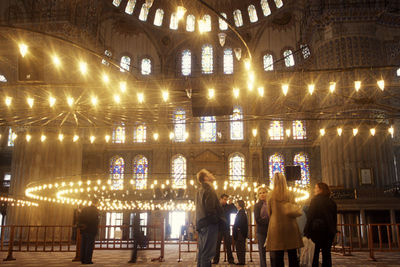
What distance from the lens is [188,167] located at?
2658cm

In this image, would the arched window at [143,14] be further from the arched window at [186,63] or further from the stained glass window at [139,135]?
the stained glass window at [139,135]

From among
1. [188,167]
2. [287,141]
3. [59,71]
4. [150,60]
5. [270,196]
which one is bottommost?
[270,196]

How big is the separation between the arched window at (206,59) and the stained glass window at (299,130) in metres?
6.78

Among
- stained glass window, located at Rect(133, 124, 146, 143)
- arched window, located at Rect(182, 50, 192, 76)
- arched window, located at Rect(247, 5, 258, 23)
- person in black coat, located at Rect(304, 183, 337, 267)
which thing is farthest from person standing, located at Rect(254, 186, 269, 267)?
arched window, located at Rect(247, 5, 258, 23)

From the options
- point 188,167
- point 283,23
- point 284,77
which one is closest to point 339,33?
point 284,77

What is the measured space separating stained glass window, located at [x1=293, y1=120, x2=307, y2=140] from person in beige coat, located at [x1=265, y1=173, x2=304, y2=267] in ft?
73.5

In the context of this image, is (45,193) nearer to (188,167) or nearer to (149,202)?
(149,202)

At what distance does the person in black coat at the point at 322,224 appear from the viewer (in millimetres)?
4871

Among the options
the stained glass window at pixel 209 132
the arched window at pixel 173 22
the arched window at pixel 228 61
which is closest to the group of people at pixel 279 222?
the stained glass window at pixel 209 132

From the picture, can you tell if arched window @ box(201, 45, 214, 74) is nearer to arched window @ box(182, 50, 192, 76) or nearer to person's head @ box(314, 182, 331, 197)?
arched window @ box(182, 50, 192, 76)

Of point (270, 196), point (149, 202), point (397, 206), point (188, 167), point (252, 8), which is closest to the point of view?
point (270, 196)

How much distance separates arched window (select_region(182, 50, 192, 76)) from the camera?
28341 mm

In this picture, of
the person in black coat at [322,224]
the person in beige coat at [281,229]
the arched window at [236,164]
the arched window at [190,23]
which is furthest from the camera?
the arched window at [190,23]

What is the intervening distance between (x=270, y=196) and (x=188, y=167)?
2203 centimetres
